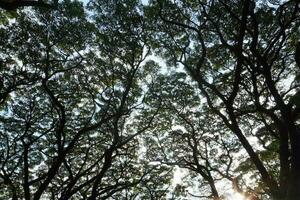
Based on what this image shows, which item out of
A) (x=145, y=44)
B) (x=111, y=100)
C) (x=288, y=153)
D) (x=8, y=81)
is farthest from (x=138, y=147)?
(x=288, y=153)

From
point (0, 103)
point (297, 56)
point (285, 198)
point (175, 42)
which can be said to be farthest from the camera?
point (175, 42)

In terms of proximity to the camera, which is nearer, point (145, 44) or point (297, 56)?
point (297, 56)

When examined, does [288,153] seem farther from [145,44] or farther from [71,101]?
[71,101]

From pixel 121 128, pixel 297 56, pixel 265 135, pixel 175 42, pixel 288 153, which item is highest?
pixel 175 42

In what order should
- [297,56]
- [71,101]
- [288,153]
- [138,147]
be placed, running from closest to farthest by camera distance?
[288,153] < [297,56] < [71,101] < [138,147]

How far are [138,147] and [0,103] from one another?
355 inches

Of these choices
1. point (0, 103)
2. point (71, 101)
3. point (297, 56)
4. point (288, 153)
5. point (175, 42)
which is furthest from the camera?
point (71, 101)

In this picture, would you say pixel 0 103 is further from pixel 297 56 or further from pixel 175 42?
pixel 297 56

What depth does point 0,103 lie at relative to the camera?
14156 mm

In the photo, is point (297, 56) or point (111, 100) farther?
point (111, 100)

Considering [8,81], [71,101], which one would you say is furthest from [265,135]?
[8,81]

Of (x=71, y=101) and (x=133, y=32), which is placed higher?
(x=133, y=32)

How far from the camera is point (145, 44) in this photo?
1667cm

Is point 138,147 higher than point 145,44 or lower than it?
lower
